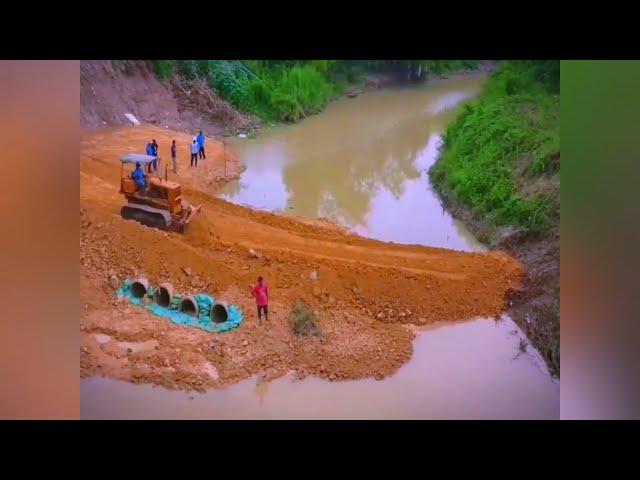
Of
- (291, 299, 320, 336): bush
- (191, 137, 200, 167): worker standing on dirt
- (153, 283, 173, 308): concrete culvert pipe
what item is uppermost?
(191, 137, 200, 167): worker standing on dirt

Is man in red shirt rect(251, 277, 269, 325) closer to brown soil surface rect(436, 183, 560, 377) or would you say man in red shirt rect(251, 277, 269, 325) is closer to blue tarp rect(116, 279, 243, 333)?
blue tarp rect(116, 279, 243, 333)

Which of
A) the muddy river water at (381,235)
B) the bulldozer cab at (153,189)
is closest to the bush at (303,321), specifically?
the muddy river water at (381,235)

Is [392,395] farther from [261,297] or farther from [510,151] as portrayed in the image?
[510,151]

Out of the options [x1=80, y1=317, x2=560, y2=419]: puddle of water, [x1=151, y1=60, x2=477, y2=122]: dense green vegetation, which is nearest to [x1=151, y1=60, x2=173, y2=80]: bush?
[x1=151, y1=60, x2=477, y2=122]: dense green vegetation

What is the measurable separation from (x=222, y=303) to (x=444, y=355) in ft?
5.18

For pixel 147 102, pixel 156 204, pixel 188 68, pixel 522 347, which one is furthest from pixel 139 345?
pixel 522 347

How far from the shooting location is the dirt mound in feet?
15.6

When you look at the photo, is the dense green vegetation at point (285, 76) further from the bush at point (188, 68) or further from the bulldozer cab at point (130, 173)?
the bulldozer cab at point (130, 173)

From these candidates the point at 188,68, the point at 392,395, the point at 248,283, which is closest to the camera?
the point at 392,395

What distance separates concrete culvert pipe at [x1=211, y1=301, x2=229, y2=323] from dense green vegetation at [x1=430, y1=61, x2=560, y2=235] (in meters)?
1.77

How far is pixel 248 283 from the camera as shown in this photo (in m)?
4.78

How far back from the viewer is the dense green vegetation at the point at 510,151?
4.72 metres

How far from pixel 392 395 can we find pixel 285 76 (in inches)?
94.1
